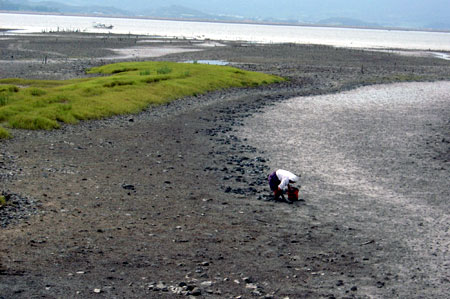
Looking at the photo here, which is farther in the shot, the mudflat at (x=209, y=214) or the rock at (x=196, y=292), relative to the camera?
the mudflat at (x=209, y=214)

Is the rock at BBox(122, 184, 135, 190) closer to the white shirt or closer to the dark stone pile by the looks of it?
the dark stone pile

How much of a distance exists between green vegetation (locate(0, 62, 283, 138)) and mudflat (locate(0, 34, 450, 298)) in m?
1.67

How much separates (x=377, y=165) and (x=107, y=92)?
22596 millimetres

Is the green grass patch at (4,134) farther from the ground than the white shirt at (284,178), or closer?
closer

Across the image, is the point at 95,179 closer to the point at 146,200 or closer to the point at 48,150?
the point at 146,200

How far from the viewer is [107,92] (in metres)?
43.0

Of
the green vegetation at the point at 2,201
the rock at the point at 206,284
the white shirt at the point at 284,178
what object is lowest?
the rock at the point at 206,284

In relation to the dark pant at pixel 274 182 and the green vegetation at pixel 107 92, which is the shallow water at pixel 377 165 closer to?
the dark pant at pixel 274 182

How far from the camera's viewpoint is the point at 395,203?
2075cm

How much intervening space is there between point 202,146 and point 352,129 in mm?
11395

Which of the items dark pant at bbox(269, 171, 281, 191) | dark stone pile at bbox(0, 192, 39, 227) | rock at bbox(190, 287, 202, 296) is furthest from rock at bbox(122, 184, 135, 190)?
rock at bbox(190, 287, 202, 296)

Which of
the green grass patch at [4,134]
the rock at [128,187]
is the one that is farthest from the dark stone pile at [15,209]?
the green grass patch at [4,134]

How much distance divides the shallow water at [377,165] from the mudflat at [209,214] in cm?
10

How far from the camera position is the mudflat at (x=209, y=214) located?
44.3ft
